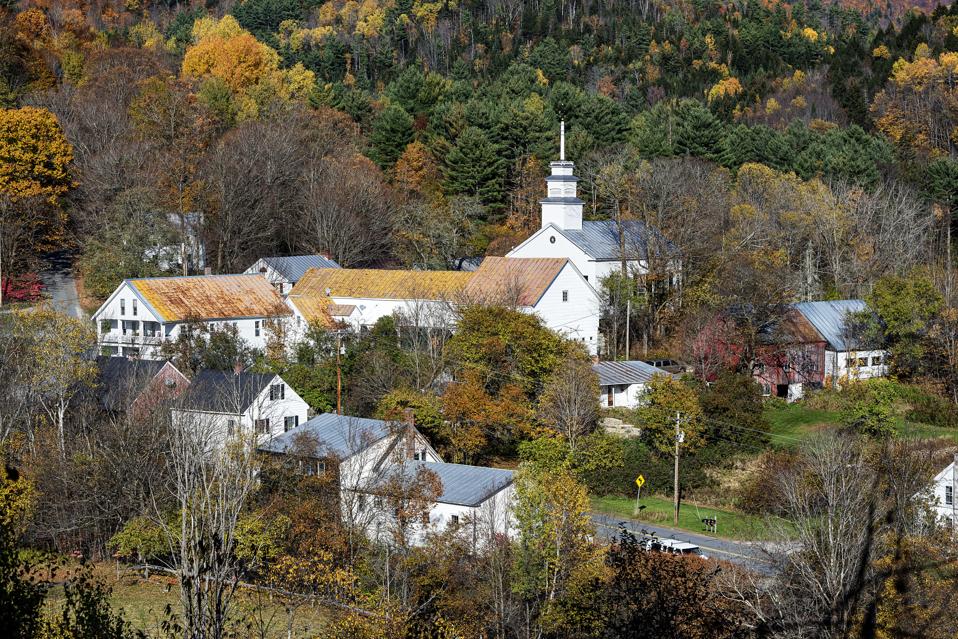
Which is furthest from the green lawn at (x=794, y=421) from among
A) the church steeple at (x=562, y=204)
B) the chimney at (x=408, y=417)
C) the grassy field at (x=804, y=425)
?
the church steeple at (x=562, y=204)

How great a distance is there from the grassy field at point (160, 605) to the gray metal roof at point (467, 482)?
5156 mm

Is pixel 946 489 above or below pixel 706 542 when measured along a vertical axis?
above

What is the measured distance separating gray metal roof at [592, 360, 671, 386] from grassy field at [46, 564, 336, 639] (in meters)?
16.9

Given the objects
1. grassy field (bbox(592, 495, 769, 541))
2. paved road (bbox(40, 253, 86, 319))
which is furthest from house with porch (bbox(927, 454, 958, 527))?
paved road (bbox(40, 253, 86, 319))

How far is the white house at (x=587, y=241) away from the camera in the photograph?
55344mm

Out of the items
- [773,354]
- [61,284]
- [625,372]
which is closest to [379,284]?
[625,372]

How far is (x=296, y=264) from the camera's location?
192 ft

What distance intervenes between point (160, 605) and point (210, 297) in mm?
20806

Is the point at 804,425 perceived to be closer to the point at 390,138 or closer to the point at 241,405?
the point at 241,405

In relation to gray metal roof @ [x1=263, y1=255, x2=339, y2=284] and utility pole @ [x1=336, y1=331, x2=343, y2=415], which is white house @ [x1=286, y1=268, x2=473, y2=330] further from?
utility pole @ [x1=336, y1=331, x2=343, y2=415]

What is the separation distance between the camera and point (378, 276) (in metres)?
54.6

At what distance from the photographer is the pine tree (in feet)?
218

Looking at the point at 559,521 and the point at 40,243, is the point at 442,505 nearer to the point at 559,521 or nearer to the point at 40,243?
the point at 559,521

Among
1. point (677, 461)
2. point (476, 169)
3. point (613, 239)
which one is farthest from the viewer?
point (476, 169)
